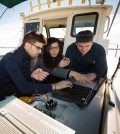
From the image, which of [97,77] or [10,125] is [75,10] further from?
→ [10,125]

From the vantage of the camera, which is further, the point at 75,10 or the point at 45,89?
the point at 75,10

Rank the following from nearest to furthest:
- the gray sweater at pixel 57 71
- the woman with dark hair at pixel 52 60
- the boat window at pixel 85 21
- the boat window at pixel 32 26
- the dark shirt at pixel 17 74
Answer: the dark shirt at pixel 17 74 < the gray sweater at pixel 57 71 < the woman with dark hair at pixel 52 60 < the boat window at pixel 85 21 < the boat window at pixel 32 26

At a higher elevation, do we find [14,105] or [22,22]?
[22,22]

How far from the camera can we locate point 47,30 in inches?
185

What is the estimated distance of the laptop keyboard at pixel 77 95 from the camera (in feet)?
3.19

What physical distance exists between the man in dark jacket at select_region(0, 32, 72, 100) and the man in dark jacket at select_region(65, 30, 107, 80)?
58 cm

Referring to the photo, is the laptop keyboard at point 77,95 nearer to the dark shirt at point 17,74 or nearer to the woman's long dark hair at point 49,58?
the dark shirt at point 17,74

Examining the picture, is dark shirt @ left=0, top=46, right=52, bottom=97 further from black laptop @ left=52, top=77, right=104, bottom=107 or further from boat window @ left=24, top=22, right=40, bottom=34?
boat window @ left=24, top=22, right=40, bottom=34

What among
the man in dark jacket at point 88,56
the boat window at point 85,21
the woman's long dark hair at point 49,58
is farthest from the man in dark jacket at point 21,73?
the boat window at point 85,21

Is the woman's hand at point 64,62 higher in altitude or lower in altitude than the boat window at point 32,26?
lower

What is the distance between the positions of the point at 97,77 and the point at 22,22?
11.3ft

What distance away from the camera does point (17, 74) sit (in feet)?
3.78

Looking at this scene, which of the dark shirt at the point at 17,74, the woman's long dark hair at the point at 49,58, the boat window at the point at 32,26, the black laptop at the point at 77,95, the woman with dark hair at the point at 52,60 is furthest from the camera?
the boat window at the point at 32,26

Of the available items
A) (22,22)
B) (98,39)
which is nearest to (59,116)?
(98,39)
